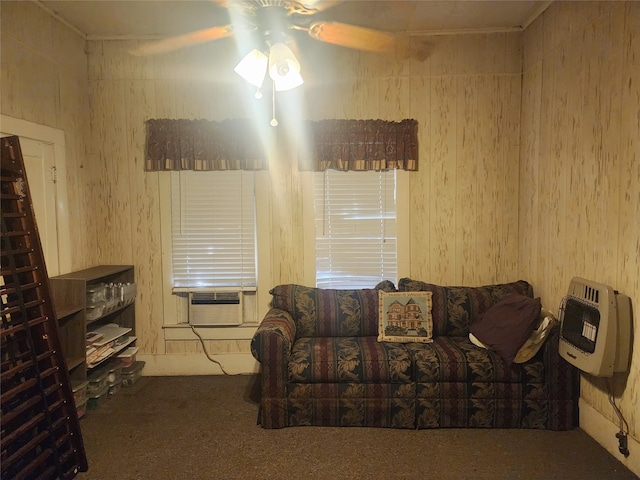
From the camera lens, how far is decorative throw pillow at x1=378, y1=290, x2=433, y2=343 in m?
3.10

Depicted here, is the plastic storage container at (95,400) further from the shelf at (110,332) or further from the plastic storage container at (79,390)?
the shelf at (110,332)

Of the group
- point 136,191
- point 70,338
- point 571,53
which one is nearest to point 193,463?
point 70,338

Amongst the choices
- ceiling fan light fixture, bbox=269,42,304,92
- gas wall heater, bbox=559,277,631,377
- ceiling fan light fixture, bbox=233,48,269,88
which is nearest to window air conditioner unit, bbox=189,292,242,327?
ceiling fan light fixture, bbox=233,48,269,88

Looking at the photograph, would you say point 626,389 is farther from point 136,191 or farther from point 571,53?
point 136,191

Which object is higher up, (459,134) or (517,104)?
(517,104)

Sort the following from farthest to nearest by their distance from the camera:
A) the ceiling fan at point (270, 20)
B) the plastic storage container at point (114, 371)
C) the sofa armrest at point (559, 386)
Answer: the plastic storage container at point (114, 371)
the sofa armrest at point (559, 386)
the ceiling fan at point (270, 20)

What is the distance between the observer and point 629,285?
7.48 feet

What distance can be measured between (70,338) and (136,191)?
4.41 feet

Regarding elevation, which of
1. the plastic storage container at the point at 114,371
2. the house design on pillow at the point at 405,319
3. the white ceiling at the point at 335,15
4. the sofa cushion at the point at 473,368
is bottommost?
the plastic storage container at the point at 114,371

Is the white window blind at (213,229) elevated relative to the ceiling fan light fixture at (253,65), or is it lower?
lower

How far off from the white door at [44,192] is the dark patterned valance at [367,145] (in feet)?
6.76

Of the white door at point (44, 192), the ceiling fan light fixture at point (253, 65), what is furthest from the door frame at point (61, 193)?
the ceiling fan light fixture at point (253, 65)

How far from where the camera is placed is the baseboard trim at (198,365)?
3689mm

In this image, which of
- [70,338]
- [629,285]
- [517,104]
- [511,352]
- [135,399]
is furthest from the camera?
[517,104]
